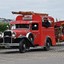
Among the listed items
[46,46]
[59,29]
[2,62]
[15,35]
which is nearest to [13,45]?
[15,35]

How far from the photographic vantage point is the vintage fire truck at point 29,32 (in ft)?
87.9

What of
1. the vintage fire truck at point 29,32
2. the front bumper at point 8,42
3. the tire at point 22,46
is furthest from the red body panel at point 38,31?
the front bumper at point 8,42

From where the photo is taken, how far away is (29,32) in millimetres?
27453

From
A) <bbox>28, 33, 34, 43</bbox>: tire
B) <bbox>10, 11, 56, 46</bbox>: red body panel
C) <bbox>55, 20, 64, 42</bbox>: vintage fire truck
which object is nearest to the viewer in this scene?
<bbox>28, 33, 34, 43</bbox>: tire

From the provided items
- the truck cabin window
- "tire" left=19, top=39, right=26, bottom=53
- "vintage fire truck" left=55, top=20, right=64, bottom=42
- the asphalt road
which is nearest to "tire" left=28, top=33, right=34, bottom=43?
"tire" left=19, top=39, right=26, bottom=53

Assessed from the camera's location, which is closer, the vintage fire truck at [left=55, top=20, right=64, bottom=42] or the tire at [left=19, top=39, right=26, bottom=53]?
the tire at [left=19, top=39, right=26, bottom=53]

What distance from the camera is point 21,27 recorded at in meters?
28.3

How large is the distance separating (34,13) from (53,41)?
2.73 m

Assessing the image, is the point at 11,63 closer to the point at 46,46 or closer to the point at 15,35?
the point at 15,35

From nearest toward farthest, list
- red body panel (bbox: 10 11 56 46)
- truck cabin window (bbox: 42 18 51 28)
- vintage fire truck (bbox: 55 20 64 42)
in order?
red body panel (bbox: 10 11 56 46) < truck cabin window (bbox: 42 18 51 28) < vintage fire truck (bbox: 55 20 64 42)

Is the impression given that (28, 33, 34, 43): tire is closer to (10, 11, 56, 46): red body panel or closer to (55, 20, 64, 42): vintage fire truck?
(10, 11, 56, 46): red body panel

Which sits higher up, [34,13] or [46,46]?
[34,13]

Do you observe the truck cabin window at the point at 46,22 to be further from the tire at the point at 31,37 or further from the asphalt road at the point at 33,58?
the asphalt road at the point at 33,58

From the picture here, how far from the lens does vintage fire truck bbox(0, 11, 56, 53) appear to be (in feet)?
87.9
